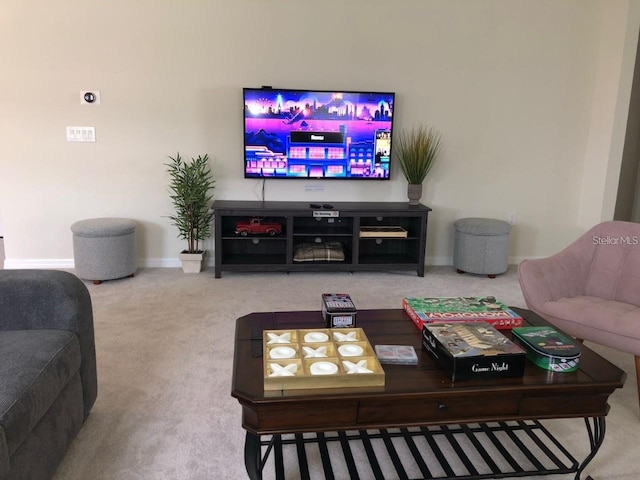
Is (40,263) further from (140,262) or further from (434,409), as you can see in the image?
(434,409)

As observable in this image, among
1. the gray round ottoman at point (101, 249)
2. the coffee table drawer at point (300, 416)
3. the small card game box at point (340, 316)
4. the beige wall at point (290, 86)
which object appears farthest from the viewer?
the beige wall at point (290, 86)

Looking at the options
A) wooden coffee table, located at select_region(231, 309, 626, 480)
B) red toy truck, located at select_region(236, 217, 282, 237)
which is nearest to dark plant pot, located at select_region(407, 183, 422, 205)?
red toy truck, located at select_region(236, 217, 282, 237)

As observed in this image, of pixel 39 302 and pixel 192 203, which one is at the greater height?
pixel 192 203

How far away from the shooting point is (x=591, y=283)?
2.70 meters

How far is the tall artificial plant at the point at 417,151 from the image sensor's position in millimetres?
4242

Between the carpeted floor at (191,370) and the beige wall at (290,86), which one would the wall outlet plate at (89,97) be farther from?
the carpeted floor at (191,370)

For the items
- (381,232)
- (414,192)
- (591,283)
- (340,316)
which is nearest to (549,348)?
(340,316)

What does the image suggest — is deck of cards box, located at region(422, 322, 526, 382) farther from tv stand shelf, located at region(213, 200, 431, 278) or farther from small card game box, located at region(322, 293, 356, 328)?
tv stand shelf, located at region(213, 200, 431, 278)

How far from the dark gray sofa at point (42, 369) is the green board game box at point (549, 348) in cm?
159

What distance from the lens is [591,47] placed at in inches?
176

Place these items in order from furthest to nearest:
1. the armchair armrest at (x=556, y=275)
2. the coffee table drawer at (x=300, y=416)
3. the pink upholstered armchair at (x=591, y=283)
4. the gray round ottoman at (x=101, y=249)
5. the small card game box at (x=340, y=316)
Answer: the gray round ottoman at (x=101, y=249) < the armchair armrest at (x=556, y=275) < the pink upholstered armchair at (x=591, y=283) < the small card game box at (x=340, y=316) < the coffee table drawer at (x=300, y=416)

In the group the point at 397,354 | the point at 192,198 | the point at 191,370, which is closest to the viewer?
the point at 397,354

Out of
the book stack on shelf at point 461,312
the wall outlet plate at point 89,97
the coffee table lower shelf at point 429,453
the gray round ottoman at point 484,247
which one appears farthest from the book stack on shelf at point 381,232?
the wall outlet plate at point 89,97

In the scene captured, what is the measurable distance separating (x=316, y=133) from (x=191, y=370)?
7.98 feet
